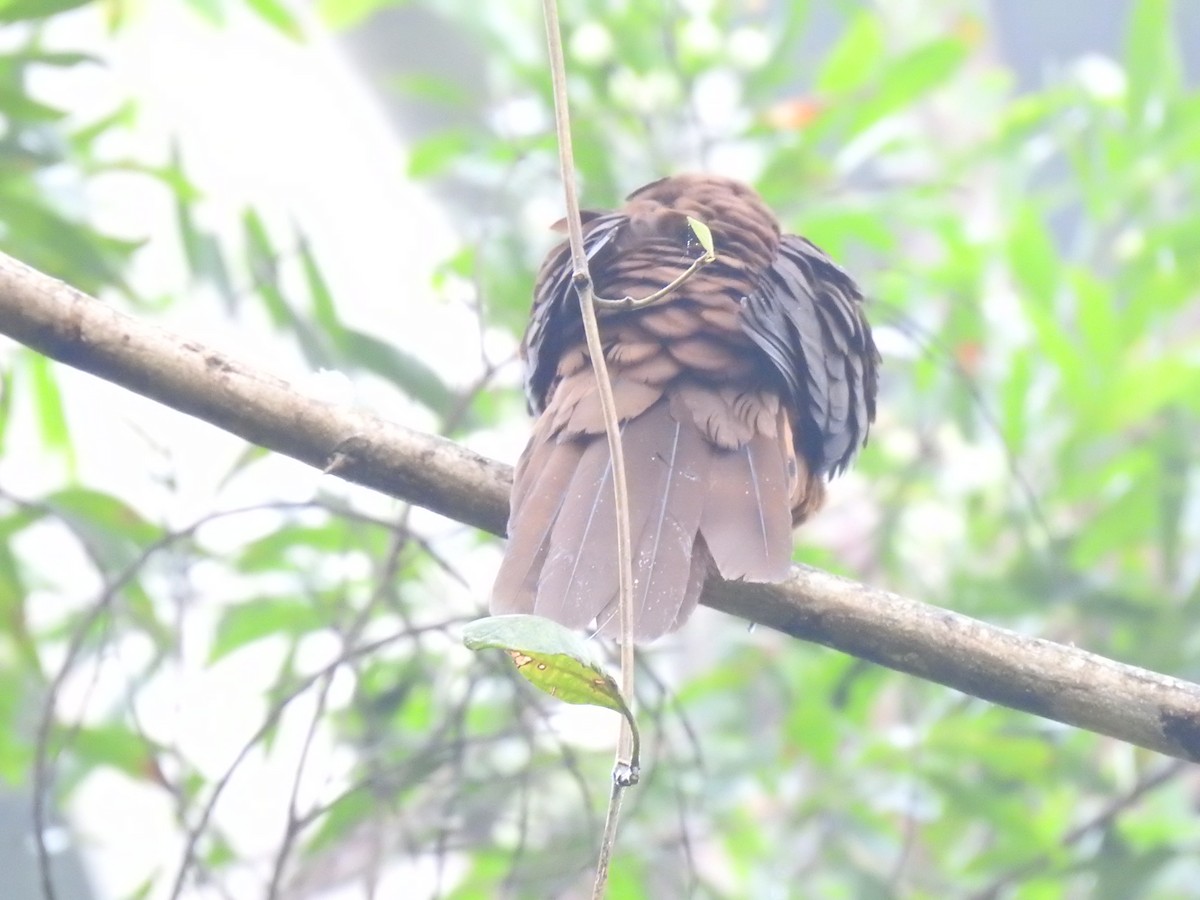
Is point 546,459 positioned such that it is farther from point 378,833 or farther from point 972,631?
point 378,833

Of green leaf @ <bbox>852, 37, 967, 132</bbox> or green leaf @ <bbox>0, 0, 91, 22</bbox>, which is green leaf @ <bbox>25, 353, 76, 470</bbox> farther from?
green leaf @ <bbox>852, 37, 967, 132</bbox>

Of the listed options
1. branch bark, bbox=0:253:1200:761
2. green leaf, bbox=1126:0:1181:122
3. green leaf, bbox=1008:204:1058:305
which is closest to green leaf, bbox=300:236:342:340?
branch bark, bbox=0:253:1200:761

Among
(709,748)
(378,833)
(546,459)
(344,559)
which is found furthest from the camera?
(709,748)

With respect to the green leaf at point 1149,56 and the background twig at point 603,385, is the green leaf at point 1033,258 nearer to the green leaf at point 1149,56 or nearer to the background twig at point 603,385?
the green leaf at point 1149,56

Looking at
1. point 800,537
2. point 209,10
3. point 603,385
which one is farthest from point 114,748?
A: point 209,10

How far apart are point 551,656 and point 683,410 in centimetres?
76

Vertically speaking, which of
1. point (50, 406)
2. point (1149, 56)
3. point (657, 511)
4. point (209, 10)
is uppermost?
point (1149, 56)

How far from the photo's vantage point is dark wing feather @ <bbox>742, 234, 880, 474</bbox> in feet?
5.87

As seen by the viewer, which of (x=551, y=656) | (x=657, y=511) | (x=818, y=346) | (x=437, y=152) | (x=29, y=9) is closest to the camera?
A: (x=551, y=656)

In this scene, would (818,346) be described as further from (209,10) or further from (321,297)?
(209,10)

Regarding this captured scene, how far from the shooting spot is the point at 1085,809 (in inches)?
152

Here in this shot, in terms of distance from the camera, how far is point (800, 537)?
3453 millimetres

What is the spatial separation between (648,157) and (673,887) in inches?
70.1

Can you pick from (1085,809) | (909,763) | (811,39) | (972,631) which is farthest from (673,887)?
(811,39)
